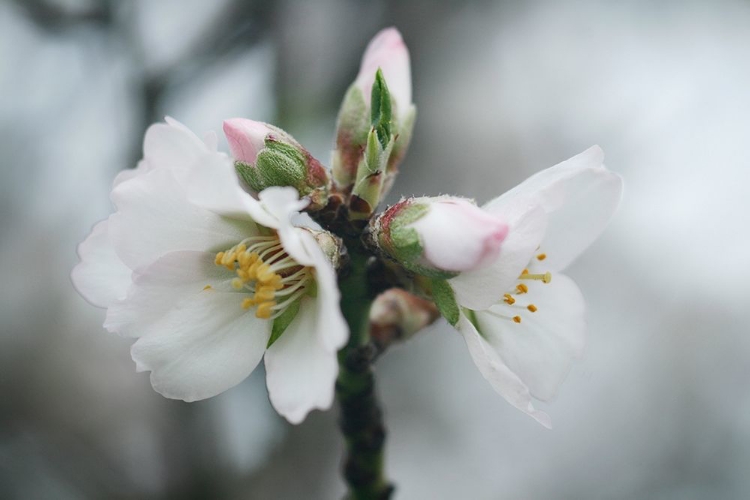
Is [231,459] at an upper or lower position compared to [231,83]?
lower

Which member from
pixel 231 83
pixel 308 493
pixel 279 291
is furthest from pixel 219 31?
pixel 279 291

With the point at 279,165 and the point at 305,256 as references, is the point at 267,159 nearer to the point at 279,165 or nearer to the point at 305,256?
the point at 279,165

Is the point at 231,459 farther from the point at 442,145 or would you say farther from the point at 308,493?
the point at 442,145

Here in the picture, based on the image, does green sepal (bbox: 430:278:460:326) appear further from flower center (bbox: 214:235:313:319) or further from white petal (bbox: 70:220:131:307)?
white petal (bbox: 70:220:131:307)

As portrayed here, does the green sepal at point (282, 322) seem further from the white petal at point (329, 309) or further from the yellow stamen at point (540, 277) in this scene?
the yellow stamen at point (540, 277)

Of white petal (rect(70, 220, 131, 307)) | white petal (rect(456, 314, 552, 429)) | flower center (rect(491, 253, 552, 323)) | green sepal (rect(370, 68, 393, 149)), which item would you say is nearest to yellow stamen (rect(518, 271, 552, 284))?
flower center (rect(491, 253, 552, 323))

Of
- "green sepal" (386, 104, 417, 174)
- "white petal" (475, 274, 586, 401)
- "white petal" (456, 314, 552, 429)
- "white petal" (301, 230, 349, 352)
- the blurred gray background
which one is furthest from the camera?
the blurred gray background
